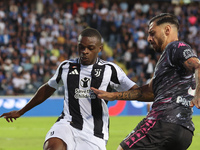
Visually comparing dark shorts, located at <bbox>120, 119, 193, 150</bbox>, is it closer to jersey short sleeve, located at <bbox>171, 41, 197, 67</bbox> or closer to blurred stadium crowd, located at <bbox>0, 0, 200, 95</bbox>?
jersey short sleeve, located at <bbox>171, 41, 197, 67</bbox>

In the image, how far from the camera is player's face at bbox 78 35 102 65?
15.5 ft

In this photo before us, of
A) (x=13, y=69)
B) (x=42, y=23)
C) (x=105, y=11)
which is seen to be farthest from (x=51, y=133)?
(x=105, y=11)

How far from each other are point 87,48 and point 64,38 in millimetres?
15283

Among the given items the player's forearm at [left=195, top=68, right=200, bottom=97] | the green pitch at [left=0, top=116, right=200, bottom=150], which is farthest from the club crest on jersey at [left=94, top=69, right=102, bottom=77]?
the green pitch at [left=0, top=116, right=200, bottom=150]

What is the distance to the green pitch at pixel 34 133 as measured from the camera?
8.70 m

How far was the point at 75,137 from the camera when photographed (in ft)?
15.0

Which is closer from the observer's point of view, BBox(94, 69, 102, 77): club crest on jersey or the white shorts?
the white shorts

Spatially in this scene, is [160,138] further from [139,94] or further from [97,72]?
[97,72]

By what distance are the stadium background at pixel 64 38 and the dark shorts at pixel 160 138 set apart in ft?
37.8

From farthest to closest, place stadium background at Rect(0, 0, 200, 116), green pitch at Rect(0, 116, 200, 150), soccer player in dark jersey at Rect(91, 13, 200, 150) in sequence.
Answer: stadium background at Rect(0, 0, 200, 116)
green pitch at Rect(0, 116, 200, 150)
soccer player in dark jersey at Rect(91, 13, 200, 150)

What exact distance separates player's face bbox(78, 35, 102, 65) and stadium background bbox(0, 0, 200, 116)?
10.6 metres

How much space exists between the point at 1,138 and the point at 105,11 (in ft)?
43.3

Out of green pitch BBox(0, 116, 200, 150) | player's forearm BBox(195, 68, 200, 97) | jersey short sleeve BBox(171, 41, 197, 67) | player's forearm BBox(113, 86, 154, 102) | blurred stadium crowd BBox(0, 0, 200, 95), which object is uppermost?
jersey short sleeve BBox(171, 41, 197, 67)

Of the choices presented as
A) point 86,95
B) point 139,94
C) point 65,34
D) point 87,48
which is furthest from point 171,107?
point 65,34
